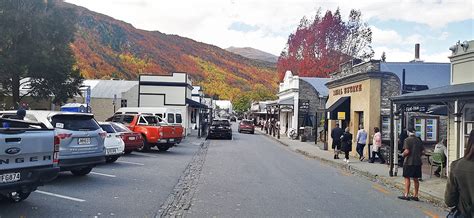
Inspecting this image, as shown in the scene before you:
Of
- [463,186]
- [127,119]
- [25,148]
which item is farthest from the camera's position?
[127,119]

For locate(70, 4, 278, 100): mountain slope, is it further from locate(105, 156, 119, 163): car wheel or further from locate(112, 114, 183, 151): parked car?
locate(105, 156, 119, 163): car wheel

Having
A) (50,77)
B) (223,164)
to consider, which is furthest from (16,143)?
(50,77)

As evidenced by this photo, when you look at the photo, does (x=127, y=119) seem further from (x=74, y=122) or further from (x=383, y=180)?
(x=383, y=180)

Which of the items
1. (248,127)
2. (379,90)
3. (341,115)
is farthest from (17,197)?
(248,127)

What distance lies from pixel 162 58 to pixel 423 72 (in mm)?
129798

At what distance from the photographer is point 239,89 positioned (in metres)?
146

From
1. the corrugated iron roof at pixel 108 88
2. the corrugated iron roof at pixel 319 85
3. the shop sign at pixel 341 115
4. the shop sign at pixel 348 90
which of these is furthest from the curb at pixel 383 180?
the corrugated iron roof at pixel 108 88

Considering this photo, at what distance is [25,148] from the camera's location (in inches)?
311

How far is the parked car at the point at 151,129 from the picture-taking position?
21.9 m

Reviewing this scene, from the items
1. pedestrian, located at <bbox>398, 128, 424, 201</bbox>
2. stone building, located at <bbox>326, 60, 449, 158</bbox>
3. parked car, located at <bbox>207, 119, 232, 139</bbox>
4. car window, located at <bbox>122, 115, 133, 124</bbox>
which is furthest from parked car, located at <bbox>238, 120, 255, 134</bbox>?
pedestrian, located at <bbox>398, 128, 424, 201</bbox>

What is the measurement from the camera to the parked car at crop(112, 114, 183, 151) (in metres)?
21.9

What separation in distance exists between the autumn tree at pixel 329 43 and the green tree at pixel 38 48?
37.0 metres

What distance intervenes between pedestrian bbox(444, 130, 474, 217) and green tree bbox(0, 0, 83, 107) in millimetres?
26239

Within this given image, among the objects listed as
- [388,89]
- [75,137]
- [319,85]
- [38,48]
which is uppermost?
[38,48]
